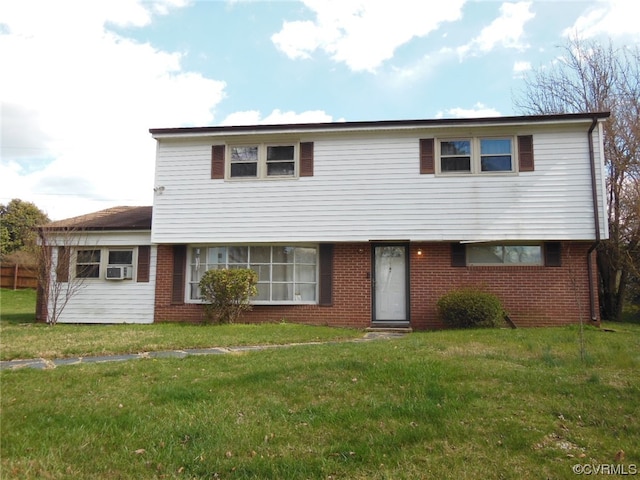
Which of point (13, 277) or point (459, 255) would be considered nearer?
point (459, 255)

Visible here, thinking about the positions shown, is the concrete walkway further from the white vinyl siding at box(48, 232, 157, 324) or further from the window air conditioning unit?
the window air conditioning unit

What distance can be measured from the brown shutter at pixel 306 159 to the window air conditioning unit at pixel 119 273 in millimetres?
5772

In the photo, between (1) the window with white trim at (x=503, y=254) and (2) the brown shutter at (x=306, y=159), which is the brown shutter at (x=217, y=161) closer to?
(2) the brown shutter at (x=306, y=159)

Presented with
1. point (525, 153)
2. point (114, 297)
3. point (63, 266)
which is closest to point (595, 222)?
point (525, 153)

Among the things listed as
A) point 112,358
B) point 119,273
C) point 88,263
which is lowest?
point 112,358

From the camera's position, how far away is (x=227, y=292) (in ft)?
40.3

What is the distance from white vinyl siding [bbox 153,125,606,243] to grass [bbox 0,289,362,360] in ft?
9.26

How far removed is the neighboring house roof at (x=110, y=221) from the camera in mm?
13602

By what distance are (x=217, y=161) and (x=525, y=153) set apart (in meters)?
8.43

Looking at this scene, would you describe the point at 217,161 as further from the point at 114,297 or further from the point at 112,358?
the point at 112,358

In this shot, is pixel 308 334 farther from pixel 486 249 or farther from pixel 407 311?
pixel 486 249

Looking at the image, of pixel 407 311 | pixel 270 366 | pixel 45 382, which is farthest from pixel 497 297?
pixel 45 382

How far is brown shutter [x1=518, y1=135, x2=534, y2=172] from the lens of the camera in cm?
1221

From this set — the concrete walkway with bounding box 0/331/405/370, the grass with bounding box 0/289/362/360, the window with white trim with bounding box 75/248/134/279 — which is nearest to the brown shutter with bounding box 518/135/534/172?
the grass with bounding box 0/289/362/360
